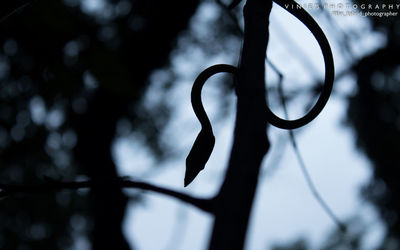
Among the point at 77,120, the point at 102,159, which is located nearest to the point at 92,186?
the point at 102,159

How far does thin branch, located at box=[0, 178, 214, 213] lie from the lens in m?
0.41

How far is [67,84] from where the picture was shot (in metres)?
0.83

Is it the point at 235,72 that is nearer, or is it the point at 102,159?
the point at 235,72

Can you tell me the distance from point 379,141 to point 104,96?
172cm

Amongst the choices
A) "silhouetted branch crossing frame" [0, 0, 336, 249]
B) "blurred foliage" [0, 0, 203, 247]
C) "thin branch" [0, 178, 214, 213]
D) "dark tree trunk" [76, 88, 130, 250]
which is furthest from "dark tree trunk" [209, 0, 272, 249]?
"dark tree trunk" [76, 88, 130, 250]

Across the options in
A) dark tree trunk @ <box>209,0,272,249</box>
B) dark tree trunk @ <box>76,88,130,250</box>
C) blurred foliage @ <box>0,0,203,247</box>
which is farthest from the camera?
dark tree trunk @ <box>76,88,130,250</box>

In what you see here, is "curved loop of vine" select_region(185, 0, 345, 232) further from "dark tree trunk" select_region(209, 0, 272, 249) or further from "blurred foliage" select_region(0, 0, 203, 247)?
"blurred foliage" select_region(0, 0, 203, 247)

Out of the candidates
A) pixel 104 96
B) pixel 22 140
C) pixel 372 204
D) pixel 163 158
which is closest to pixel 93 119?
pixel 104 96

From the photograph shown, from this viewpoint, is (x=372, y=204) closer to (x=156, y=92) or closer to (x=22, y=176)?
(x=156, y=92)

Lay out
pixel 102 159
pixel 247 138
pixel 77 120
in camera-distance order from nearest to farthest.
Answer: pixel 247 138 → pixel 102 159 → pixel 77 120

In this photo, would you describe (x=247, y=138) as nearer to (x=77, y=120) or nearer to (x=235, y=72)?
(x=235, y=72)

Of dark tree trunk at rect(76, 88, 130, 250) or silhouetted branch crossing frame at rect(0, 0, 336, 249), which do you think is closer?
silhouetted branch crossing frame at rect(0, 0, 336, 249)

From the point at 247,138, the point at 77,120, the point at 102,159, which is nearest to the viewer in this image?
the point at 247,138

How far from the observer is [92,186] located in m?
0.44
